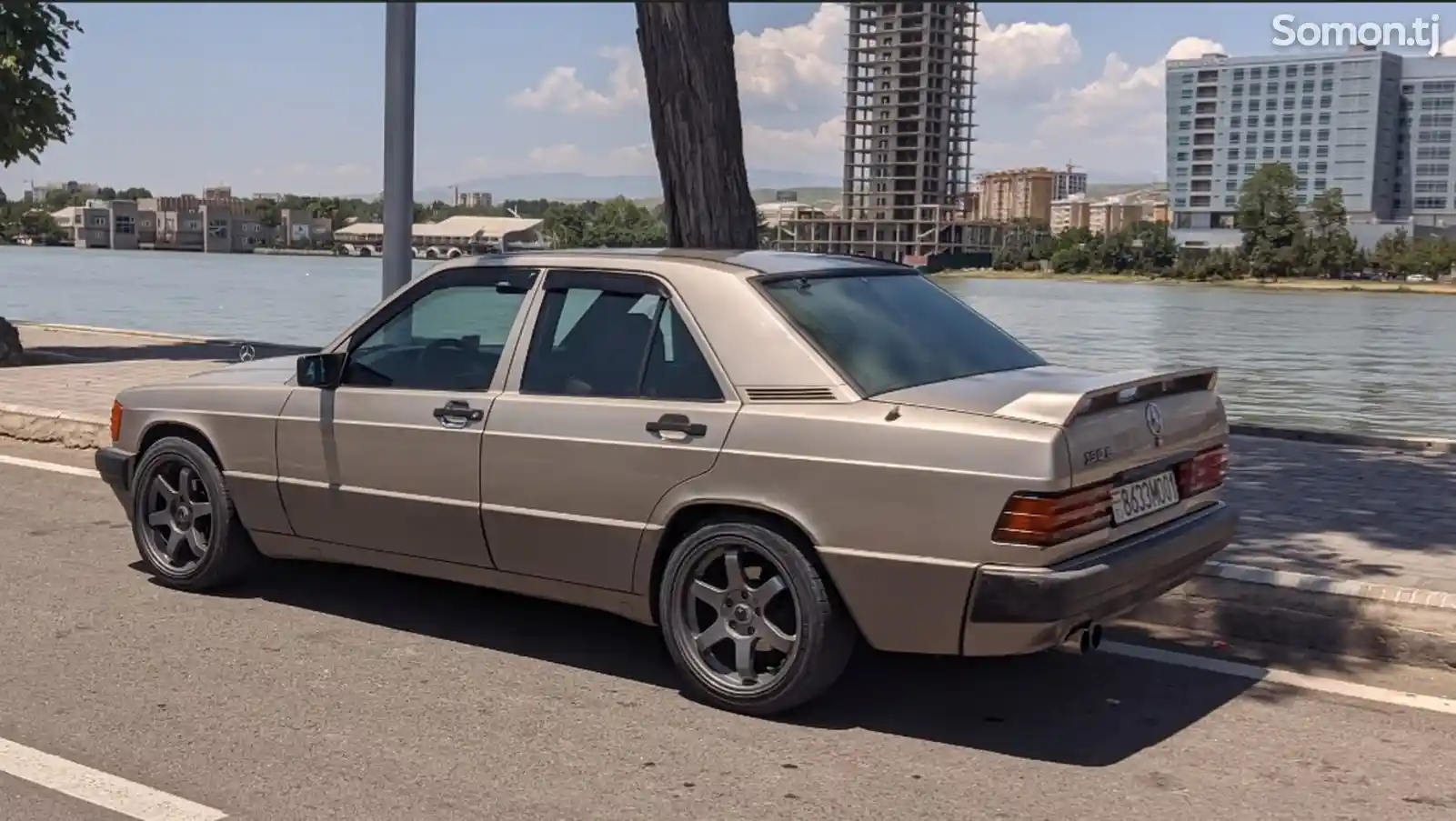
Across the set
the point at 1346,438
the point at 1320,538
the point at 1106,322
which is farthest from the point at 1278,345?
the point at 1320,538

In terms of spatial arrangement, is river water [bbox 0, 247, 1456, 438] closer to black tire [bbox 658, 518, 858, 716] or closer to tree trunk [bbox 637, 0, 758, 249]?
tree trunk [bbox 637, 0, 758, 249]

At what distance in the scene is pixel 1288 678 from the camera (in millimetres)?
5176

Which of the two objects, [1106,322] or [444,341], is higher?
[444,341]

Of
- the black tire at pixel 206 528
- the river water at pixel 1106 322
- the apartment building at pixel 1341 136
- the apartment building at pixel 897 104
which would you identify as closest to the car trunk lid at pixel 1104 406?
the black tire at pixel 206 528

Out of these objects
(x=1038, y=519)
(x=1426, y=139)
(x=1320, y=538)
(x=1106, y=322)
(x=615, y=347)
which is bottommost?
(x=1320, y=538)

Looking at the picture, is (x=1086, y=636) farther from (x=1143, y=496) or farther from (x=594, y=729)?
(x=594, y=729)

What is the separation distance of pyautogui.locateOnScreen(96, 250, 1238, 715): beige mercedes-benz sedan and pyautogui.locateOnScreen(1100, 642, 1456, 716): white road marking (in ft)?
1.88

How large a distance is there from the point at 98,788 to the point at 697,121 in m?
6.59

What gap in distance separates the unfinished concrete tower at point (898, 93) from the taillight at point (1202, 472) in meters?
17.2

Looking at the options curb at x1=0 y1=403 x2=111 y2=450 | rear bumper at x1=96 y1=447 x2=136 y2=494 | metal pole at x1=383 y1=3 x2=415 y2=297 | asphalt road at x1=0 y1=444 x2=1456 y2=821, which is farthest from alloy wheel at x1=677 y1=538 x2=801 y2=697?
curb at x1=0 y1=403 x2=111 y2=450

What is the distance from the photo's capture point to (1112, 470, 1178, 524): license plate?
A: 14.6 ft

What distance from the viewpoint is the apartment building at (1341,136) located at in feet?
423

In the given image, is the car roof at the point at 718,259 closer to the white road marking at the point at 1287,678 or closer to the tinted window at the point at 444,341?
the tinted window at the point at 444,341

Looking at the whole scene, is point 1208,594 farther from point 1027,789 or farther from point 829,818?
point 829,818
